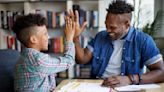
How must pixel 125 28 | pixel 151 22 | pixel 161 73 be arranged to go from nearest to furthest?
pixel 161 73
pixel 125 28
pixel 151 22

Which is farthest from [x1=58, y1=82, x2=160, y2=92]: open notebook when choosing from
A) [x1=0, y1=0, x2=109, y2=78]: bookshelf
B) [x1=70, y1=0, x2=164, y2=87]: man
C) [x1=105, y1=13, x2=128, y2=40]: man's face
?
[x1=0, y1=0, x2=109, y2=78]: bookshelf

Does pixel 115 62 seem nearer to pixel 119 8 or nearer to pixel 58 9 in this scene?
pixel 119 8

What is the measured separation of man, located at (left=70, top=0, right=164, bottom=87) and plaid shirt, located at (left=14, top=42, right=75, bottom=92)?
407 millimetres

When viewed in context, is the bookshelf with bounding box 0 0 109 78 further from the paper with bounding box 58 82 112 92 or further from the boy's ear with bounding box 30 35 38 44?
the boy's ear with bounding box 30 35 38 44

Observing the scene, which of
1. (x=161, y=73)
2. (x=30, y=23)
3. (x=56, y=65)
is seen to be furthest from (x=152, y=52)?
(x=30, y=23)

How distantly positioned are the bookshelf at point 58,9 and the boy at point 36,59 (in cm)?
236

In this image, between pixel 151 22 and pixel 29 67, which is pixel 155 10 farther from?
pixel 29 67

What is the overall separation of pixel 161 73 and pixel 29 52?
2.76 feet

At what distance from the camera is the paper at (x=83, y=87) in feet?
4.79

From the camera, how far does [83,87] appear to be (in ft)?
4.99

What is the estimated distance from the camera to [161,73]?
1.69m

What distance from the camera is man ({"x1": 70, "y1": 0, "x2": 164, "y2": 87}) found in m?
1.79

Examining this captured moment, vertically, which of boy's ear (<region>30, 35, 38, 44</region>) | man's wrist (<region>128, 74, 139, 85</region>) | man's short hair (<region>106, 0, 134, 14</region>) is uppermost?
man's short hair (<region>106, 0, 134, 14</region>)

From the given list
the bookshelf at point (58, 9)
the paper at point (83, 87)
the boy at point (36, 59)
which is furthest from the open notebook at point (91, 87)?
the bookshelf at point (58, 9)
